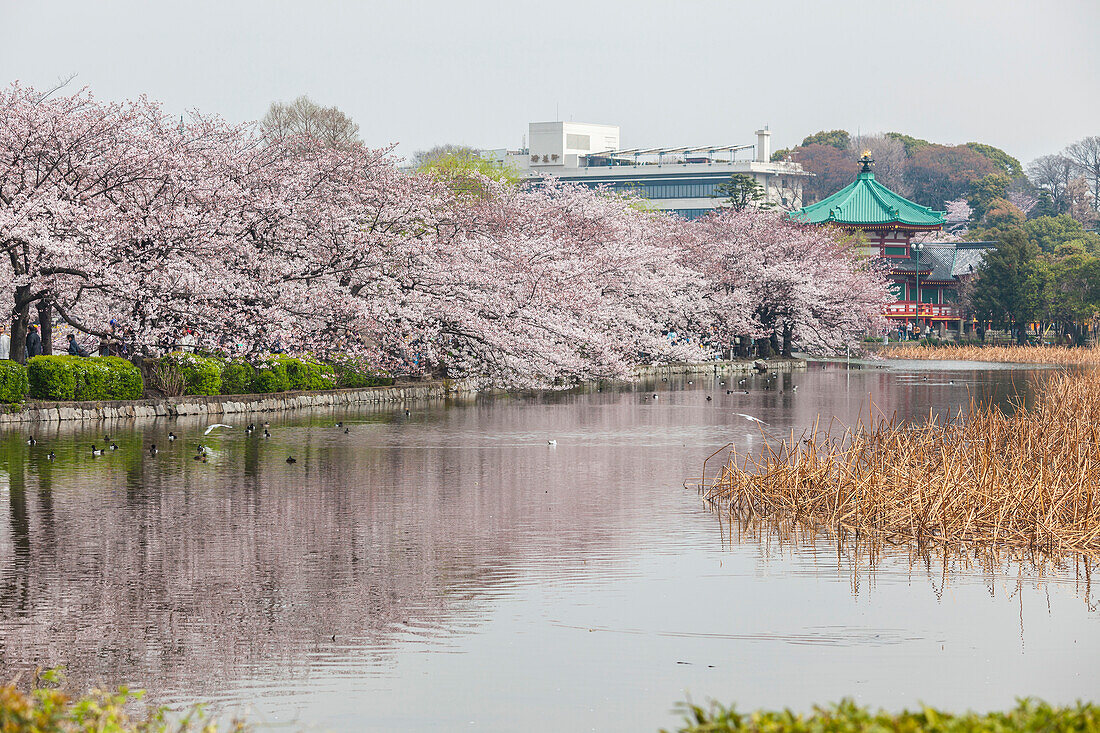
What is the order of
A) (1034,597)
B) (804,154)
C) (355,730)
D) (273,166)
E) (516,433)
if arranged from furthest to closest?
1. (804,154)
2. (273,166)
3. (516,433)
4. (1034,597)
5. (355,730)

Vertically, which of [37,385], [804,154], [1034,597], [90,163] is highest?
[804,154]

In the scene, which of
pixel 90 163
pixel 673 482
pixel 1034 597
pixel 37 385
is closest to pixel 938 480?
pixel 1034 597

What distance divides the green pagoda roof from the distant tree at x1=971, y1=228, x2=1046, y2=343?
21.4 ft

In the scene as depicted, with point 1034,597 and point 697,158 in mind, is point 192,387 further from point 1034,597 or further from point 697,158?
point 697,158

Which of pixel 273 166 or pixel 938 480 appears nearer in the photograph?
pixel 938 480

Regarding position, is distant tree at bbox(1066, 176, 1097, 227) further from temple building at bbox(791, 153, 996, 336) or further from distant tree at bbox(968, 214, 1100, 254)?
temple building at bbox(791, 153, 996, 336)

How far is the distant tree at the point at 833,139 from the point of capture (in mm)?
150375

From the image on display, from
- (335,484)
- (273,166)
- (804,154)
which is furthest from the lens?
(804,154)

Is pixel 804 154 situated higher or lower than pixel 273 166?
higher

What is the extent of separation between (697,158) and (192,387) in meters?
124

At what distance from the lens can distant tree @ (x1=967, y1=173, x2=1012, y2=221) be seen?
Answer: 11688cm

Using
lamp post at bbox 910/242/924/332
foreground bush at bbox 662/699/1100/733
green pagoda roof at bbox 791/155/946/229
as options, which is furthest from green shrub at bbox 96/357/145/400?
lamp post at bbox 910/242/924/332

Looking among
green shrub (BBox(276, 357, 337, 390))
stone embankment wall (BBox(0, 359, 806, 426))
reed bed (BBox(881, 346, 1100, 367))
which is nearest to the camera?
stone embankment wall (BBox(0, 359, 806, 426))

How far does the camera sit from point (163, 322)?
2886cm
